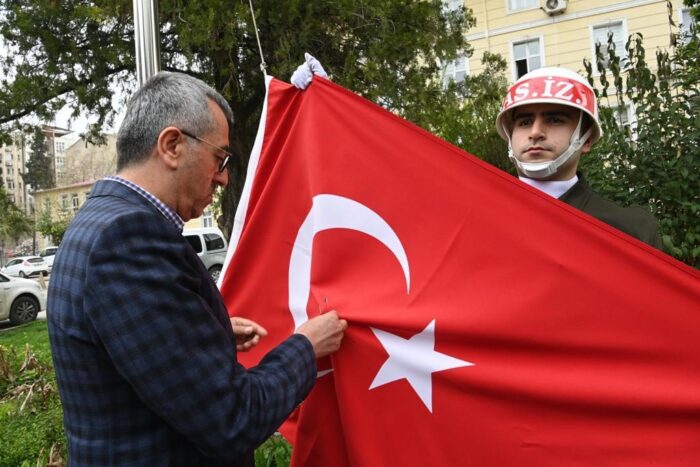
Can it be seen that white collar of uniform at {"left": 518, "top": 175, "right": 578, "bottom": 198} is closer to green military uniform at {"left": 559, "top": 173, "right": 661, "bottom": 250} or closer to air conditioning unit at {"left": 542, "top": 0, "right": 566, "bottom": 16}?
green military uniform at {"left": 559, "top": 173, "right": 661, "bottom": 250}

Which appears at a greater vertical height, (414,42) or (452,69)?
(452,69)

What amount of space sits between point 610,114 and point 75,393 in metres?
3.67

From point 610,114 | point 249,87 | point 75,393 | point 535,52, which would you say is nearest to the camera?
point 75,393

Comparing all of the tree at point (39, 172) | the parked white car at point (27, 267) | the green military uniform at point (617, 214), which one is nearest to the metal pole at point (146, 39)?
the green military uniform at point (617, 214)

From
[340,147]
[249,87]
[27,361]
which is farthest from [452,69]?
→ [340,147]

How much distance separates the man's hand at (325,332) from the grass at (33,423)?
4.92 feet

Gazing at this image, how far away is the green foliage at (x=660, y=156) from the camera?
381 cm

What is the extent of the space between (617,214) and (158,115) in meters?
1.78

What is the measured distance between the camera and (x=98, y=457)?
1598mm

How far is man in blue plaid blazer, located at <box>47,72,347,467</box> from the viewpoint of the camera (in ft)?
4.84

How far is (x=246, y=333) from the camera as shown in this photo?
2275 millimetres

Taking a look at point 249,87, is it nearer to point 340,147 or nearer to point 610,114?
point 610,114

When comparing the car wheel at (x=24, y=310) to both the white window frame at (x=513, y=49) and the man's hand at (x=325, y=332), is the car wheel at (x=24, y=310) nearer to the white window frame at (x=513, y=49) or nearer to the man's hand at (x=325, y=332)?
the man's hand at (x=325, y=332)

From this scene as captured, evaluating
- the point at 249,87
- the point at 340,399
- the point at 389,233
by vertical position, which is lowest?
the point at 340,399
